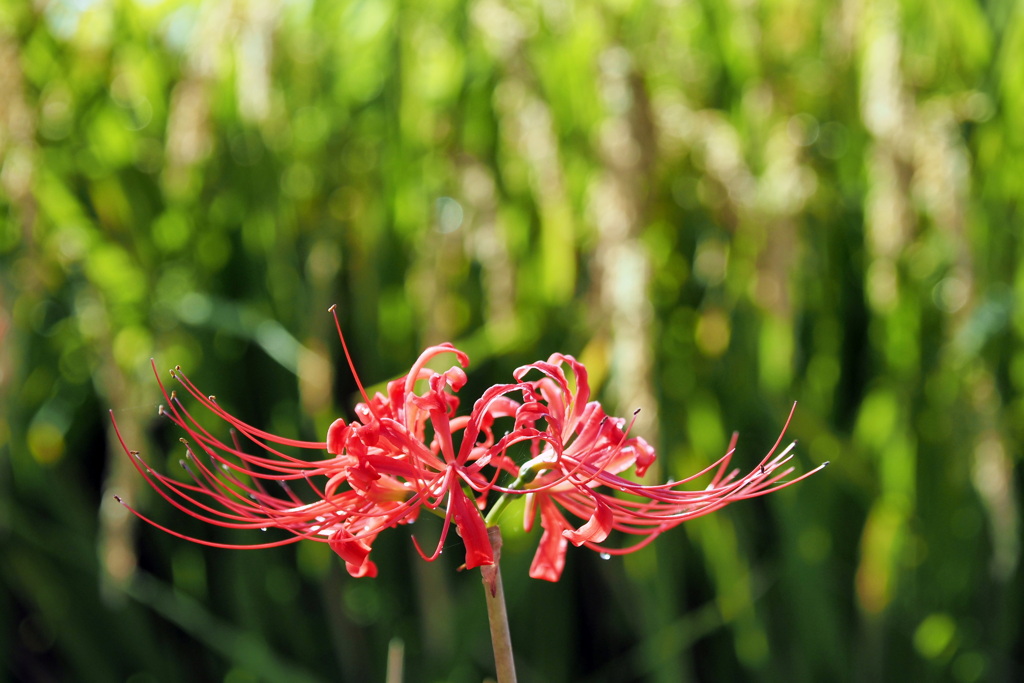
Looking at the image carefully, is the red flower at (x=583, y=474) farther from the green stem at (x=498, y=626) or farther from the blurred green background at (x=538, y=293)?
the blurred green background at (x=538, y=293)

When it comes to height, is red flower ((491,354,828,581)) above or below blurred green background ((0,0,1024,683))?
below

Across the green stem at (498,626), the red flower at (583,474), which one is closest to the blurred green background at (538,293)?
the red flower at (583,474)

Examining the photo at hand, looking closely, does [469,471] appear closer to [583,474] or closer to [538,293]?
[583,474]

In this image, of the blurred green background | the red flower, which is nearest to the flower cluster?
the red flower

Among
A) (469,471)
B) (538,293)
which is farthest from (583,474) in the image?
(538,293)

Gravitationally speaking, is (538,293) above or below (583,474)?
above

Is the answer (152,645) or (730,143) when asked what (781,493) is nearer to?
(730,143)

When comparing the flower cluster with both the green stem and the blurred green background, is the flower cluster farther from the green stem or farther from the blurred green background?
the blurred green background

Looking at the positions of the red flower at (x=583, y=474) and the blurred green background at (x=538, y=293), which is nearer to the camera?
the red flower at (x=583, y=474)
